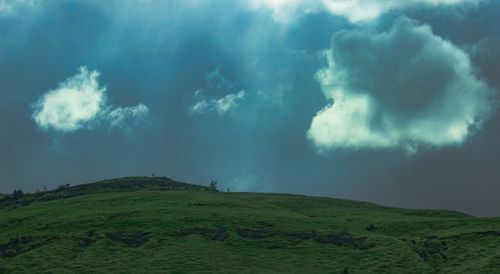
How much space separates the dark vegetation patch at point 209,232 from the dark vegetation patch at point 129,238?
7209 mm

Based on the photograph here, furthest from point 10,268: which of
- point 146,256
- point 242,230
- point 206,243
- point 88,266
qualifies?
point 242,230

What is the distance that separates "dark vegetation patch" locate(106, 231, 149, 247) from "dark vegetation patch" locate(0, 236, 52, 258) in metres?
12.2

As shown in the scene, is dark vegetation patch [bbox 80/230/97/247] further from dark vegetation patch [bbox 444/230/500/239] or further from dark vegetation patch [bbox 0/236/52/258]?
dark vegetation patch [bbox 444/230/500/239]

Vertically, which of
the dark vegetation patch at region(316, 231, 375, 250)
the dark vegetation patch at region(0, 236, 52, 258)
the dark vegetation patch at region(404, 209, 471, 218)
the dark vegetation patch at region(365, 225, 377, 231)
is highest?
the dark vegetation patch at region(404, 209, 471, 218)

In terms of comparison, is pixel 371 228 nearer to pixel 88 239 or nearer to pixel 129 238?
→ pixel 129 238

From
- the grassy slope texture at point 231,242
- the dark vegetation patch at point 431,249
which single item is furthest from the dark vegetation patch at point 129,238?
the dark vegetation patch at point 431,249

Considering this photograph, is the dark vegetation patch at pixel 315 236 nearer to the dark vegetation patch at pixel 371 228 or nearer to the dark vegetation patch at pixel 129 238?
the dark vegetation patch at pixel 371 228

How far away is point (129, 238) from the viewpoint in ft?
385

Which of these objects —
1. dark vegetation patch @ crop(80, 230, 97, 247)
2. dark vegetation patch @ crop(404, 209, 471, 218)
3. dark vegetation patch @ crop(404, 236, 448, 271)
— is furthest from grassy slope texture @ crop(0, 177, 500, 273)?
dark vegetation patch @ crop(404, 209, 471, 218)

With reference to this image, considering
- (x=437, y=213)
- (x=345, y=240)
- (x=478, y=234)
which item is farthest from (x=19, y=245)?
(x=437, y=213)

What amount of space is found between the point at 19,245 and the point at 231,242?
4080cm

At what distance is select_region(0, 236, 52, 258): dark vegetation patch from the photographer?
111562 millimetres

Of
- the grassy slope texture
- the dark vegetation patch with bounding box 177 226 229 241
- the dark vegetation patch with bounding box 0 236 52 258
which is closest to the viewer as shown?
the grassy slope texture

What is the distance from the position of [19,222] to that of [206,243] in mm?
53217
